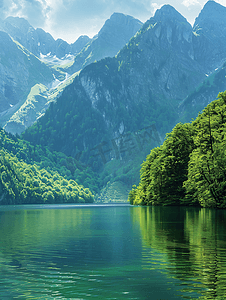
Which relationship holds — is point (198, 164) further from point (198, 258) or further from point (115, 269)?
point (115, 269)

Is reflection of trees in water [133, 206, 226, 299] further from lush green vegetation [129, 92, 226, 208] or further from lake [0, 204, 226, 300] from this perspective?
lush green vegetation [129, 92, 226, 208]

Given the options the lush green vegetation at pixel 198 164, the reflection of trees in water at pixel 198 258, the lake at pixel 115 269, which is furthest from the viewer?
the lush green vegetation at pixel 198 164

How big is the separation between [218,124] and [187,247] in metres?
57.7

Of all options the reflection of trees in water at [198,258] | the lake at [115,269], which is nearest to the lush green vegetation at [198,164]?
the reflection of trees in water at [198,258]

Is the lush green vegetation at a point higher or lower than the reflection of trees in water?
higher

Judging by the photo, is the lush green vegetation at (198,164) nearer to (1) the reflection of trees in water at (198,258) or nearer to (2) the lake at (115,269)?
(1) the reflection of trees in water at (198,258)

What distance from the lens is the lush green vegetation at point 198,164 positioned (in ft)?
245

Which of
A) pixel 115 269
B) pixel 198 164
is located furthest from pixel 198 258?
pixel 198 164

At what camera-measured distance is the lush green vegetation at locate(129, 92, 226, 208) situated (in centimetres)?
7462

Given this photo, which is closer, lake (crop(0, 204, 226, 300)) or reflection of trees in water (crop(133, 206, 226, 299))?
lake (crop(0, 204, 226, 300))

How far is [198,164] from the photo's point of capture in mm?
76688

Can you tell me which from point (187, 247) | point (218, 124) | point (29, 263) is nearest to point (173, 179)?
point (218, 124)

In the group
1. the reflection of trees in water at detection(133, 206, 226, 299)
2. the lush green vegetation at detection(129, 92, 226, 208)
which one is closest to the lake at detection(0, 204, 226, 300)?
the reflection of trees in water at detection(133, 206, 226, 299)

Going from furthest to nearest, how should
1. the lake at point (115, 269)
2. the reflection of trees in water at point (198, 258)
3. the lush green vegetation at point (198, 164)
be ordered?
the lush green vegetation at point (198, 164), the reflection of trees in water at point (198, 258), the lake at point (115, 269)
